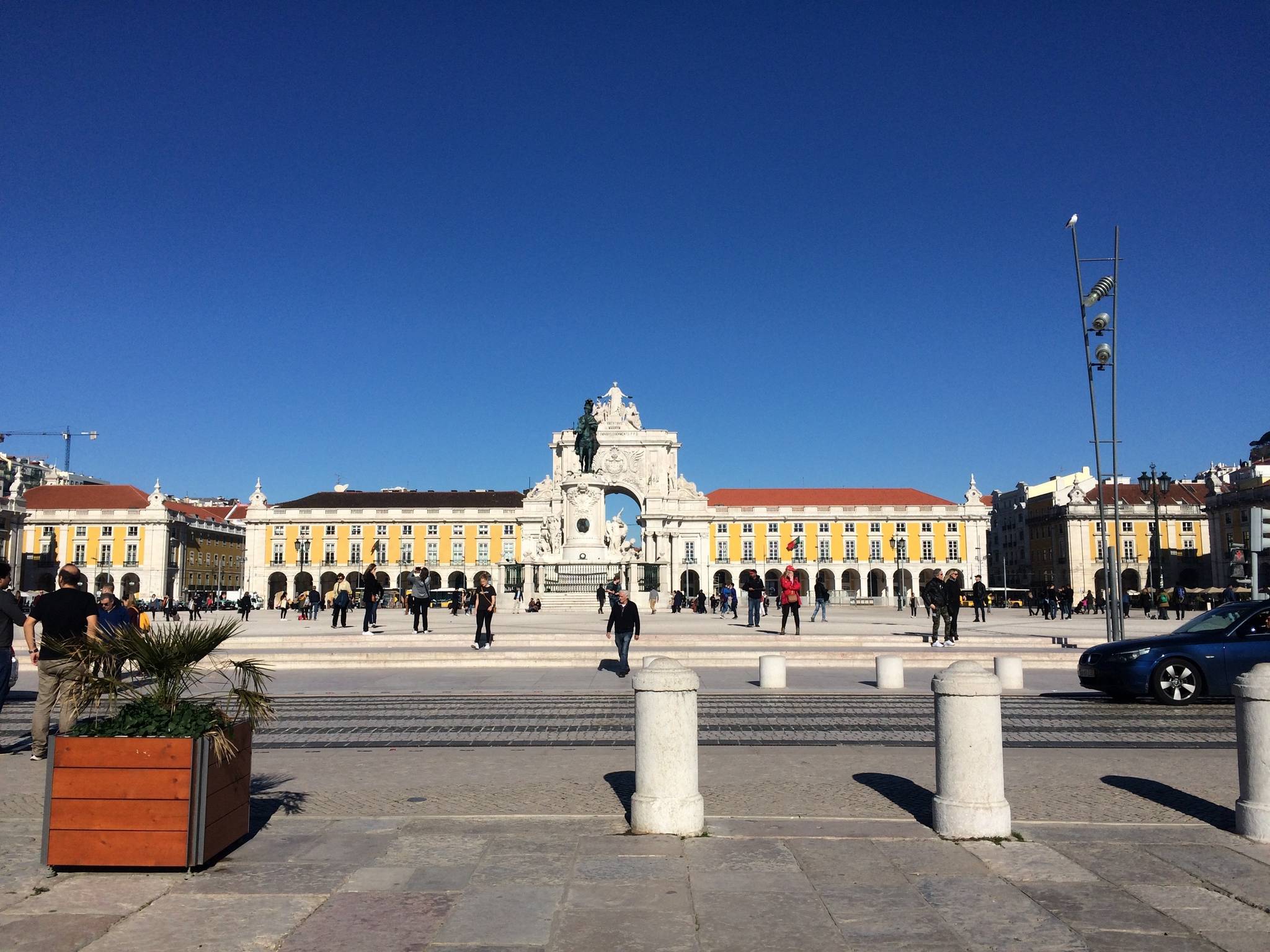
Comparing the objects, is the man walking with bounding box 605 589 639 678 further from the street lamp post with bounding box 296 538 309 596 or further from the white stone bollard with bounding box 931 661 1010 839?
the street lamp post with bounding box 296 538 309 596

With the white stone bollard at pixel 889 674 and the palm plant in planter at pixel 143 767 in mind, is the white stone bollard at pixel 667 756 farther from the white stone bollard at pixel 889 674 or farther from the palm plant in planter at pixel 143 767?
the white stone bollard at pixel 889 674

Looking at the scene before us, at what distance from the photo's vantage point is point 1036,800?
6523 mm

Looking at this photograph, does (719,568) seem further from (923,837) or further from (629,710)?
(923,837)

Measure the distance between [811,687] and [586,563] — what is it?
2684 cm

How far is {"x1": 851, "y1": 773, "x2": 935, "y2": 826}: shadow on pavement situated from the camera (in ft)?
20.2

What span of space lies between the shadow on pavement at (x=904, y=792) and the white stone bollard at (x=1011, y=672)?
24.8 ft

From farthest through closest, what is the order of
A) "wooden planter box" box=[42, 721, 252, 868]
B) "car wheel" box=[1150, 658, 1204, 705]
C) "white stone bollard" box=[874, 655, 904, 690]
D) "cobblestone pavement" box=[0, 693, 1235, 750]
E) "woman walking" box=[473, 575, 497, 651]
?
"woman walking" box=[473, 575, 497, 651] → "white stone bollard" box=[874, 655, 904, 690] → "car wheel" box=[1150, 658, 1204, 705] → "cobblestone pavement" box=[0, 693, 1235, 750] → "wooden planter box" box=[42, 721, 252, 868]

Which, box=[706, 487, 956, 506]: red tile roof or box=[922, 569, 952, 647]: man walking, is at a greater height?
box=[706, 487, 956, 506]: red tile roof

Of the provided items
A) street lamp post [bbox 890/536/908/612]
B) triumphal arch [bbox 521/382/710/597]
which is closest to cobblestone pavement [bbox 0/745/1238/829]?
triumphal arch [bbox 521/382/710/597]

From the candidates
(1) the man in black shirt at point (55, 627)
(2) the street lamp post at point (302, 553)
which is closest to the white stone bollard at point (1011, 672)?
(1) the man in black shirt at point (55, 627)

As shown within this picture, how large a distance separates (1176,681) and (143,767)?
464 inches

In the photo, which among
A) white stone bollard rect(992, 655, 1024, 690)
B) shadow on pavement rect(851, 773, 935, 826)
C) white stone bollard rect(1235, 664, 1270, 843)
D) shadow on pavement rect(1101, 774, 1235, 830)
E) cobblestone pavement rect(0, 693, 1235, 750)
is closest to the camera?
white stone bollard rect(1235, 664, 1270, 843)

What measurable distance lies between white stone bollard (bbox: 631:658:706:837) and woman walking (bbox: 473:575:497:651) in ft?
43.5

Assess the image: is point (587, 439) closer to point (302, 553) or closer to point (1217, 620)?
point (1217, 620)
